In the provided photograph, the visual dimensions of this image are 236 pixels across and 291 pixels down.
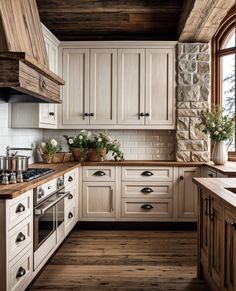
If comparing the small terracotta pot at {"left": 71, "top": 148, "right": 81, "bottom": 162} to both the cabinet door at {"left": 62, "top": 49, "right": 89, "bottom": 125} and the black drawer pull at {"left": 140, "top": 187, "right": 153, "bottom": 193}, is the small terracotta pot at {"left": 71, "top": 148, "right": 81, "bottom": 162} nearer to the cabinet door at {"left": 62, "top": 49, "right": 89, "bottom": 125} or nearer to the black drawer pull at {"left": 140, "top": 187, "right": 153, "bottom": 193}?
the cabinet door at {"left": 62, "top": 49, "right": 89, "bottom": 125}

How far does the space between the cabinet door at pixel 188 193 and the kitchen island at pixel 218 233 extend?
169cm

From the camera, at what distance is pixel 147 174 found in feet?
15.5

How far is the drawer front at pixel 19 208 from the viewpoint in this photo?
2291 mm

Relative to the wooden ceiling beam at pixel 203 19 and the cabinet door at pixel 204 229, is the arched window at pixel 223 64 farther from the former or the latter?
the cabinet door at pixel 204 229

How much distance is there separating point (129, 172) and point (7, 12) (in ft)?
8.68

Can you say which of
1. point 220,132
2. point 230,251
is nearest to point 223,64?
point 220,132

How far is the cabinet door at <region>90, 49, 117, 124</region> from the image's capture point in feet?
16.2

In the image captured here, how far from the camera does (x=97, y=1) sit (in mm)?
4195

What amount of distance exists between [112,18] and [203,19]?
123 centimetres

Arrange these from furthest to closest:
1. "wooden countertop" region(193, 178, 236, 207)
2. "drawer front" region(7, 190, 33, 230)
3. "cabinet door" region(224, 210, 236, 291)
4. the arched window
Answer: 1. the arched window
2. "drawer front" region(7, 190, 33, 230)
3. "wooden countertop" region(193, 178, 236, 207)
4. "cabinet door" region(224, 210, 236, 291)

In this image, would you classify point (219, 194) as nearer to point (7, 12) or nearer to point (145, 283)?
point (145, 283)

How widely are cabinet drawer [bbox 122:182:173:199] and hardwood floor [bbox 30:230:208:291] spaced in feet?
1.59

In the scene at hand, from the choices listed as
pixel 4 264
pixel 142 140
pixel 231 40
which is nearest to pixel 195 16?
pixel 231 40

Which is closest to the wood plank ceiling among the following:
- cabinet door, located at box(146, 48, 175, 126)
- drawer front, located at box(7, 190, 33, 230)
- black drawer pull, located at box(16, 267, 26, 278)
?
cabinet door, located at box(146, 48, 175, 126)
